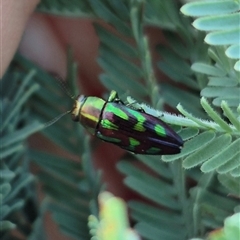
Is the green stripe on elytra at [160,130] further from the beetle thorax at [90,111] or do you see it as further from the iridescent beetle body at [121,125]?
the beetle thorax at [90,111]

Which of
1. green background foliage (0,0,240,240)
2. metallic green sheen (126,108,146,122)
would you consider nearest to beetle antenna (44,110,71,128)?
green background foliage (0,0,240,240)

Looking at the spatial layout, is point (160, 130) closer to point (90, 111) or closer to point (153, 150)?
point (153, 150)

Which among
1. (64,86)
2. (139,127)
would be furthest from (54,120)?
(139,127)

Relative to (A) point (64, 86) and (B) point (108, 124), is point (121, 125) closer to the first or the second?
(B) point (108, 124)

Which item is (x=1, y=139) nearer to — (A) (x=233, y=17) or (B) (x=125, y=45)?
(B) (x=125, y=45)

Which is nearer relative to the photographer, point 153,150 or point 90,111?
point 153,150

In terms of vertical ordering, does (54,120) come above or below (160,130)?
above
